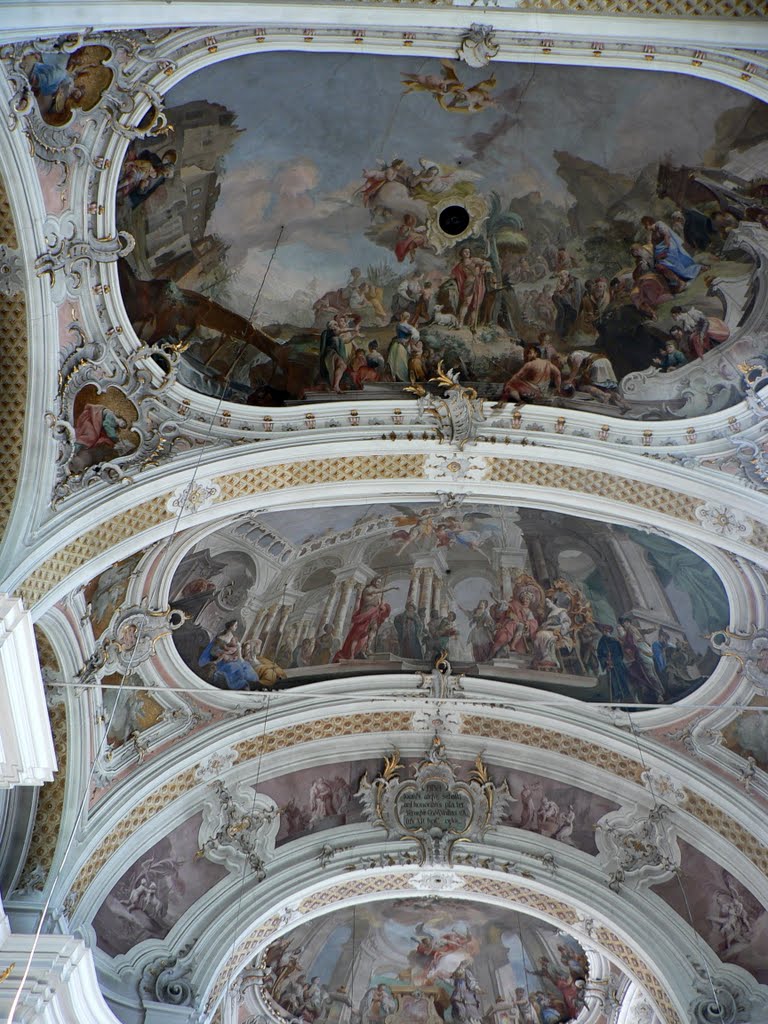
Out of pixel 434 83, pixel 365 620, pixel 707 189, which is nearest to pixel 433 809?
pixel 365 620

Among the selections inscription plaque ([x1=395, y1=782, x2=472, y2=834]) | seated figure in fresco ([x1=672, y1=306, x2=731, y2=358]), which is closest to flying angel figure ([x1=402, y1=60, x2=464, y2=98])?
seated figure in fresco ([x1=672, y1=306, x2=731, y2=358])

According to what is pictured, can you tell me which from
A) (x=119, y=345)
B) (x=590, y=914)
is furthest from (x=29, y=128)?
(x=590, y=914)

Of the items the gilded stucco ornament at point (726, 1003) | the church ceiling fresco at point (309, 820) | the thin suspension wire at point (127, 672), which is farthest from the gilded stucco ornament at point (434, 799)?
the thin suspension wire at point (127, 672)

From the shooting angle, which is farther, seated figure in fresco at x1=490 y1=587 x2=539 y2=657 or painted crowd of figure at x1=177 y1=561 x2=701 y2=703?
seated figure in fresco at x1=490 y1=587 x2=539 y2=657

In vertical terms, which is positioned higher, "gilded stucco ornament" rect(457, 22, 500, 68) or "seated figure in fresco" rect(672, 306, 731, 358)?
"gilded stucco ornament" rect(457, 22, 500, 68)

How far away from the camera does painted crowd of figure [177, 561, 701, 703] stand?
14.0m

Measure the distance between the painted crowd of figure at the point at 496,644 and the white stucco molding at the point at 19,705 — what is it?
3.82m

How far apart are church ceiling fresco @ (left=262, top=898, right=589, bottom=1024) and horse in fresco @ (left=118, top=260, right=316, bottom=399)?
947 cm

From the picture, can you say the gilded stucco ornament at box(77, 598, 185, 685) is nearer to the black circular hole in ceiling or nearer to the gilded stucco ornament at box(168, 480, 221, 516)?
the gilded stucco ornament at box(168, 480, 221, 516)

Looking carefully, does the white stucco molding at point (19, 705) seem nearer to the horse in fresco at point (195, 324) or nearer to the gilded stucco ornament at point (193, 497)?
the gilded stucco ornament at point (193, 497)

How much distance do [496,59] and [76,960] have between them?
390 inches

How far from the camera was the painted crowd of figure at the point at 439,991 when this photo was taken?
17.1m

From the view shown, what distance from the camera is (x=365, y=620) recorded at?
47.5 ft

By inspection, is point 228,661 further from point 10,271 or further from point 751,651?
point 751,651
